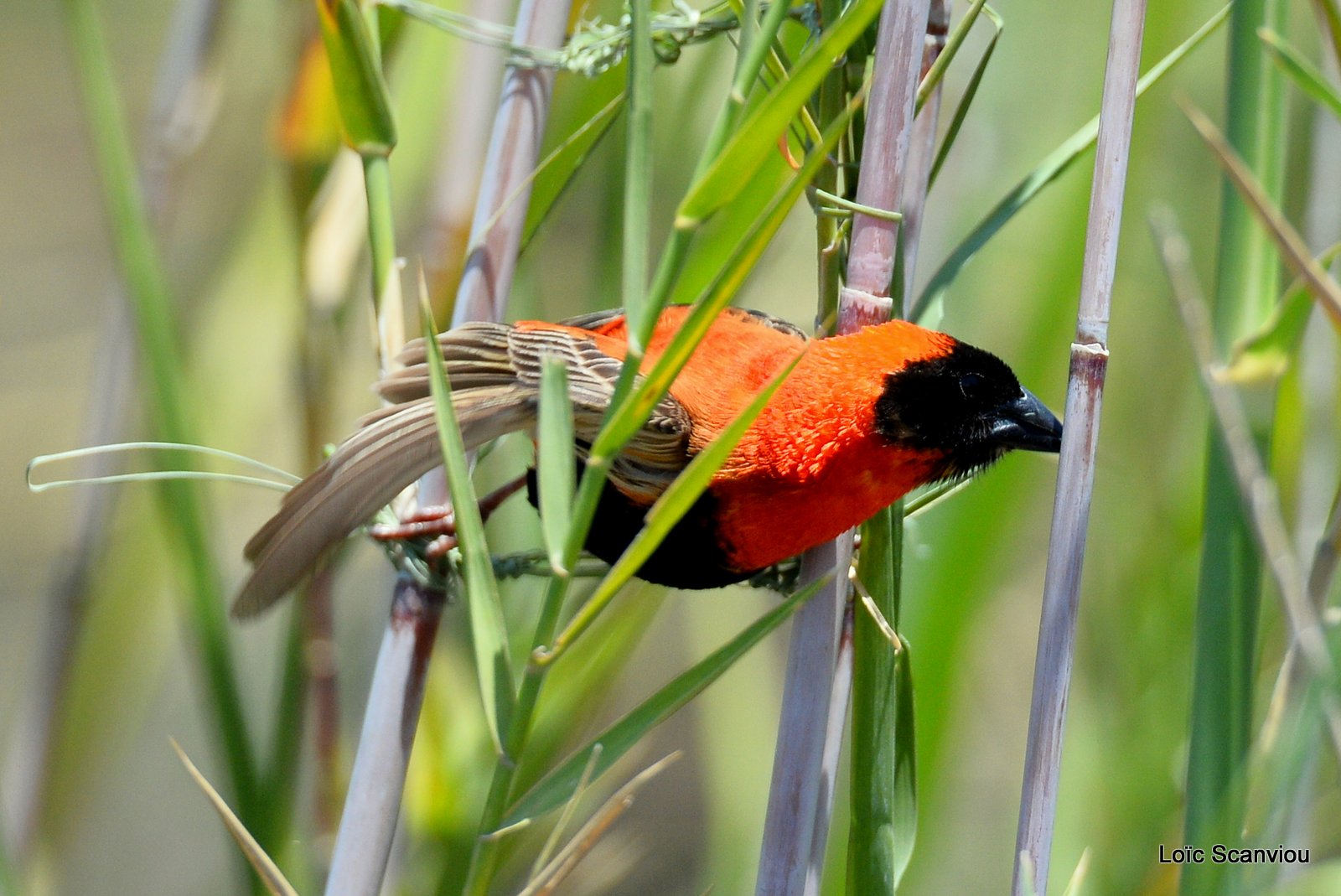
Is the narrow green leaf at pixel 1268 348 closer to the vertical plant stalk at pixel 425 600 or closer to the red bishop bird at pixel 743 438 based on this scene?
the red bishop bird at pixel 743 438

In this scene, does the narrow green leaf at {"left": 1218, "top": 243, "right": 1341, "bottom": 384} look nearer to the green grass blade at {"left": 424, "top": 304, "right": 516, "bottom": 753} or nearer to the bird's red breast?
the bird's red breast

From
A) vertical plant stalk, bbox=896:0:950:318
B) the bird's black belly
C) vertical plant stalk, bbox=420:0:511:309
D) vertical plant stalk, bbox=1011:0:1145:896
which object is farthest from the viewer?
vertical plant stalk, bbox=420:0:511:309

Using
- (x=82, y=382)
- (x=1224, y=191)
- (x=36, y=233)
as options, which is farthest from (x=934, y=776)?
(x=36, y=233)

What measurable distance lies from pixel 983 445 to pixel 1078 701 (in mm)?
903

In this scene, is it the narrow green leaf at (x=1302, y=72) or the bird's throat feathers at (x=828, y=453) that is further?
the bird's throat feathers at (x=828, y=453)

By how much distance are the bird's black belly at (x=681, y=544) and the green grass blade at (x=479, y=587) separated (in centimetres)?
53

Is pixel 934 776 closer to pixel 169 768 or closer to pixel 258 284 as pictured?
pixel 258 284

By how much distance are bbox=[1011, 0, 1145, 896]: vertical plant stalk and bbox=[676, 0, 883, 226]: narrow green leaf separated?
35 centimetres

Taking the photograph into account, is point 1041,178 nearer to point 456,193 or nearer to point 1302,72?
point 1302,72

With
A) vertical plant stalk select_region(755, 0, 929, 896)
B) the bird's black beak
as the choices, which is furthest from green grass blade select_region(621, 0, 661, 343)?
the bird's black beak

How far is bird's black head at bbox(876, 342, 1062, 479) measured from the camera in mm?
1194

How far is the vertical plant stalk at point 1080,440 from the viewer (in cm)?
92

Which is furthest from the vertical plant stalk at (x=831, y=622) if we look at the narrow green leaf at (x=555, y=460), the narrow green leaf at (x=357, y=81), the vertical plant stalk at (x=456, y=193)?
the vertical plant stalk at (x=456, y=193)

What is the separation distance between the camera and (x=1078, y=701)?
1.95m
